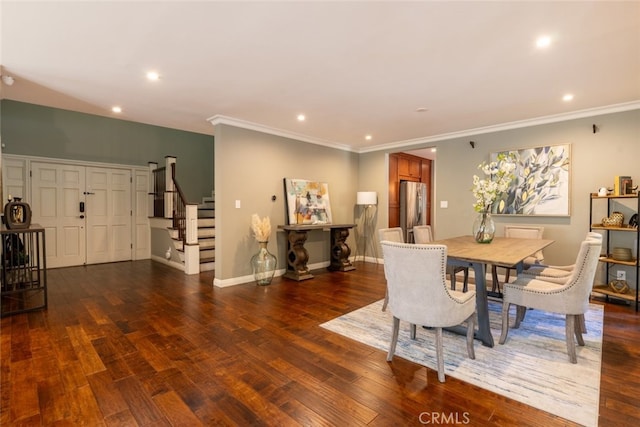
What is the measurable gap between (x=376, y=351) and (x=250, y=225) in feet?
9.72

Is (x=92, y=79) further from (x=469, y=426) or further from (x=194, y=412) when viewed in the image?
(x=469, y=426)

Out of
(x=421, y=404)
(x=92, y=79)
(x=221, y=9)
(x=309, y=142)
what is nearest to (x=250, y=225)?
(x=309, y=142)

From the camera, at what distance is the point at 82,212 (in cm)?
598

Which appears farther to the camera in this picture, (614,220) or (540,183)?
(540,183)

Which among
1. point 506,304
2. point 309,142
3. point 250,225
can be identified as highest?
point 309,142

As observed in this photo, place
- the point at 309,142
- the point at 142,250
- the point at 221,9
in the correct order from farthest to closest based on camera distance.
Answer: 1. the point at 142,250
2. the point at 309,142
3. the point at 221,9

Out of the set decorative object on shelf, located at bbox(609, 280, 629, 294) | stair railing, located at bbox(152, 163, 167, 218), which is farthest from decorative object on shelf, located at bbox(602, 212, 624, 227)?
stair railing, located at bbox(152, 163, 167, 218)

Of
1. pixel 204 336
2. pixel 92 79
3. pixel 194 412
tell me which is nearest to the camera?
pixel 194 412

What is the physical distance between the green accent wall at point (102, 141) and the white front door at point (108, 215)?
331 mm

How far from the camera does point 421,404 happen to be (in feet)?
6.10

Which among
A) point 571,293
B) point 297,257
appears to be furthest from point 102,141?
point 571,293

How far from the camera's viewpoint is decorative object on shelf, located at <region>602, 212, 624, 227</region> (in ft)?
12.1

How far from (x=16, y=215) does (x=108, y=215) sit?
2.94 meters

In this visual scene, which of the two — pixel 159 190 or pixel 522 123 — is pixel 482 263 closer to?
pixel 522 123
